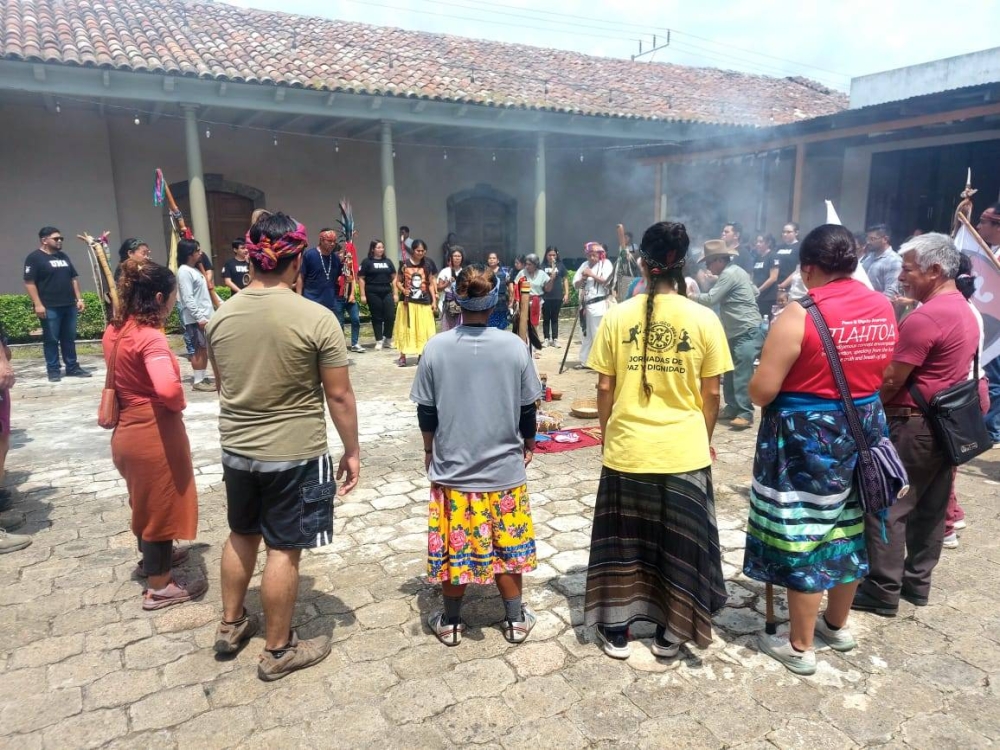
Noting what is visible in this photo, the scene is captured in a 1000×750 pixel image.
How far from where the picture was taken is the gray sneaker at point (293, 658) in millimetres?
2615

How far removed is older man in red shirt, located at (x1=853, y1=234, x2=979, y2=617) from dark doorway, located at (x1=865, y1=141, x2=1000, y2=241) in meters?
10.2

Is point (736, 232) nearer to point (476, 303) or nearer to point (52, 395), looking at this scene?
point (476, 303)

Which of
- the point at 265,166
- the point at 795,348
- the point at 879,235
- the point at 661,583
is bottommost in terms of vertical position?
the point at 661,583

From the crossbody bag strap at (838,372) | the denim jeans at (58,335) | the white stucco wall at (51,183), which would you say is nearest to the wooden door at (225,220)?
the white stucco wall at (51,183)

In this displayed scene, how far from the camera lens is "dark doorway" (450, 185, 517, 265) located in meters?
16.7

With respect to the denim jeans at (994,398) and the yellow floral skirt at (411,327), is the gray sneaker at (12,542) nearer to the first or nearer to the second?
the yellow floral skirt at (411,327)

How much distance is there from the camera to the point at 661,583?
273 cm

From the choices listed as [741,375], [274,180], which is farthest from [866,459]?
[274,180]

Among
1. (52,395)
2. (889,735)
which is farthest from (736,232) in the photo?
(52,395)

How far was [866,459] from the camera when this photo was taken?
8.26 ft

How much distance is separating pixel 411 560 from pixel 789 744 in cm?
198

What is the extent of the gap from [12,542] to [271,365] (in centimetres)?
245

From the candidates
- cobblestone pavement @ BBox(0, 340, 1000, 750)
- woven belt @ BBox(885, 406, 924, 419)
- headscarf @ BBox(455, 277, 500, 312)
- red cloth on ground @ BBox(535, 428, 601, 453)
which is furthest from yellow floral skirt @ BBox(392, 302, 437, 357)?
woven belt @ BBox(885, 406, 924, 419)

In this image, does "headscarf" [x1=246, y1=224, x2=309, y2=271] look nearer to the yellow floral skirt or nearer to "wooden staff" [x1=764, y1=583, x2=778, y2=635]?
"wooden staff" [x1=764, y1=583, x2=778, y2=635]
